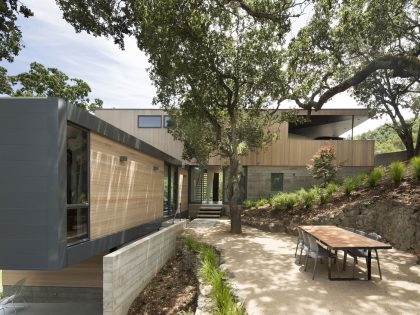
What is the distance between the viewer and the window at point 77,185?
5.19 metres

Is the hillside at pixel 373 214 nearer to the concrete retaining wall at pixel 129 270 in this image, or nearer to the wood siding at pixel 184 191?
the wood siding at pixel 184 191

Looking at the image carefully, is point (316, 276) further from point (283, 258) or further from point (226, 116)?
point (226, 116)

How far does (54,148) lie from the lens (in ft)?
15.5

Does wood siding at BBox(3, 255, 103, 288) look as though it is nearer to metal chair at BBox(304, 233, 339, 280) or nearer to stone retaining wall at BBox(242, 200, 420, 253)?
metal chair at BBox(304, 233, 339, 280)

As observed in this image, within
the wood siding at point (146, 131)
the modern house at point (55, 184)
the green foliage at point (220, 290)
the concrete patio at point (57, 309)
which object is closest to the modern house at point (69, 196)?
the modern house at point (55, 184)

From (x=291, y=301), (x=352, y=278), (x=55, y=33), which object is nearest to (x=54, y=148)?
(x=291, y=301)

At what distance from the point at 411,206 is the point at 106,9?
9.77 meters

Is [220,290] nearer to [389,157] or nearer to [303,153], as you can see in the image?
[303,153]

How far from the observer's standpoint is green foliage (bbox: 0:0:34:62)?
29.1ft

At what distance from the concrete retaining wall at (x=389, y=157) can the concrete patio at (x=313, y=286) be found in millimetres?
10948

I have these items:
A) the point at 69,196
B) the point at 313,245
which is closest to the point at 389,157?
the point at 313,245

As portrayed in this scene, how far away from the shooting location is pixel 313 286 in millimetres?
5199

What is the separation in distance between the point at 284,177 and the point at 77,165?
12953 mm

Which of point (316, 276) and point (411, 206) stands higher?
point (411, 206)
